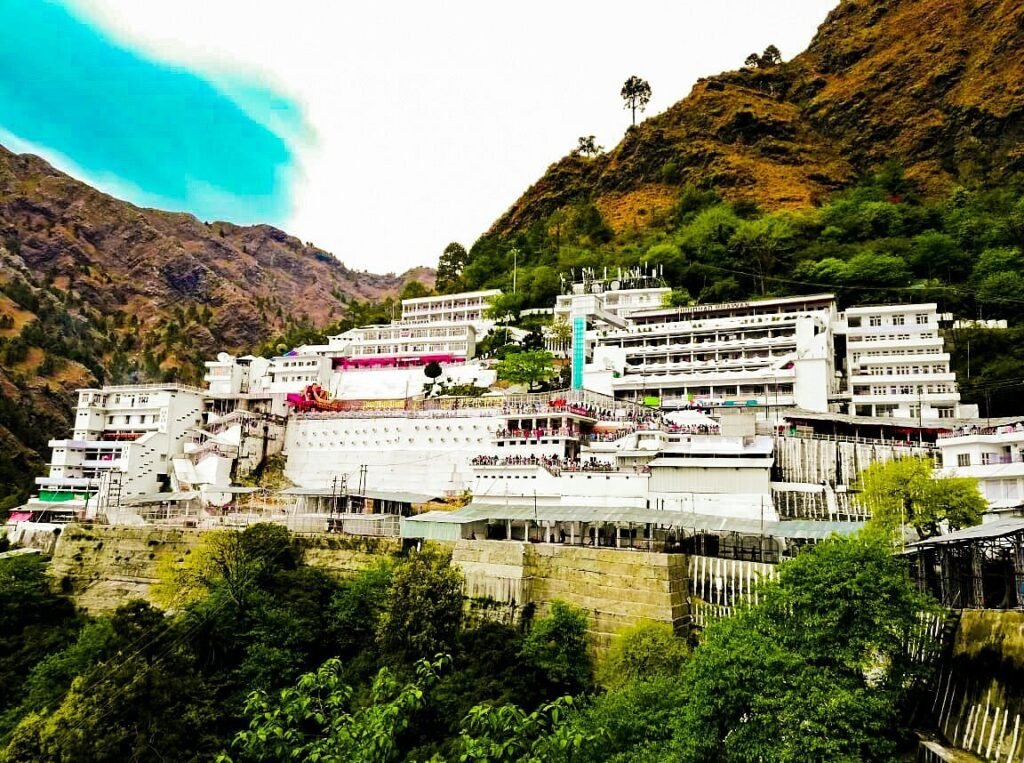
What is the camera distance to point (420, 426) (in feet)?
166

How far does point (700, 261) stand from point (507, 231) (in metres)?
53.4

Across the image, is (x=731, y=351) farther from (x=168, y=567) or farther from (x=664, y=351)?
(x=168, y=567)

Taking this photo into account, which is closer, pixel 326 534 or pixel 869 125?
pixel 326 534

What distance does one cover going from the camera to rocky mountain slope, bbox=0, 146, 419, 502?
9406 centimetres

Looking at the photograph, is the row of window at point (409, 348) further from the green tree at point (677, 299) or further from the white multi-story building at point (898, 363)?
the white multi-story building at point (898, 363)

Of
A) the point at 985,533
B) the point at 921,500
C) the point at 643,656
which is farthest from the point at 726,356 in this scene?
the point at 985,533

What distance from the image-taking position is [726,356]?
56969 millimetres

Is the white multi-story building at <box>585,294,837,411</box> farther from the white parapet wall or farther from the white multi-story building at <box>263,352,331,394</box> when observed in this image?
the white multi-story building at <box>263,352,331,394</box>

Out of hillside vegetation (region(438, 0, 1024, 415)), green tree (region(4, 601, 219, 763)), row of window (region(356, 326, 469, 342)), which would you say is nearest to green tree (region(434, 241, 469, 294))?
hillside vegetation (region(438, 0, 1024, 415))

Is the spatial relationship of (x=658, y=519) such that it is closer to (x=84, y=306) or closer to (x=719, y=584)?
(x=719, y=584)

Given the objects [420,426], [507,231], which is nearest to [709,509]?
[420,426]

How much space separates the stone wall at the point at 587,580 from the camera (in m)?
26.6

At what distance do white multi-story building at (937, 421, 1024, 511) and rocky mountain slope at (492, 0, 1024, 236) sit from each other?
214ft

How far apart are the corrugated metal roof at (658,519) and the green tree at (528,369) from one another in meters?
21.9
